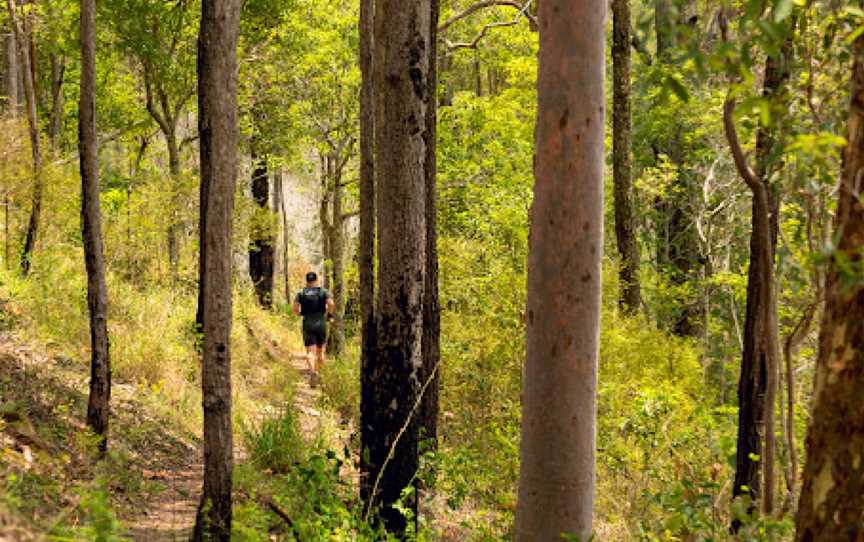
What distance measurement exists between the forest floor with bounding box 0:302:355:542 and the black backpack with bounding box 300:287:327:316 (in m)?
3.02

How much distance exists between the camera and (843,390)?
3.24 m

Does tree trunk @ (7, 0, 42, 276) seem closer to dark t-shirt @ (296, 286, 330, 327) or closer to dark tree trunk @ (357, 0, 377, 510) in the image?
dark t-shirt @ (296, 286, 330, 327)

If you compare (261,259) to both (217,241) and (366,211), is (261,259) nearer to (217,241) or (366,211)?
(366,211)

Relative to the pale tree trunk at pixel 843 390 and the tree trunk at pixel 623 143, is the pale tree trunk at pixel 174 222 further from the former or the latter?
the pale tree trunk at pixel 843 390

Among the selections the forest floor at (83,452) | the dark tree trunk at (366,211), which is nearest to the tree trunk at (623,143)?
the forest floor at (83,452)

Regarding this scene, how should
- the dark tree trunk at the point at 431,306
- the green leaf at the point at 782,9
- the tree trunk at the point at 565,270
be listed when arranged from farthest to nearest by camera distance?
the dark tree trunk at the point at 431,306 < the tree trunk at the point at 565,270 < the green leaf at the point at 782,9

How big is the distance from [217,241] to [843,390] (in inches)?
167

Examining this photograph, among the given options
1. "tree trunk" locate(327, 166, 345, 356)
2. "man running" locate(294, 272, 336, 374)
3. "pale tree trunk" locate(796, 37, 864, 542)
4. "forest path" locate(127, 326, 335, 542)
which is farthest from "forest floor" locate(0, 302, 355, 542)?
"tree trunk" locate(327, 166, 345, 356)

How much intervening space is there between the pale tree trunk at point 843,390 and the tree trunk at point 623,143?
11970mm

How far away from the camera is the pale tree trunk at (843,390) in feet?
10.5

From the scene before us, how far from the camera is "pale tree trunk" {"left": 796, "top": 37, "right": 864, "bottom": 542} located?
3195 millimetres

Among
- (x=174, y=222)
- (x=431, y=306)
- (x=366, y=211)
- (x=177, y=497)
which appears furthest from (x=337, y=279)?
(x=177, y=497)

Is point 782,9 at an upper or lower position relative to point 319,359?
upper

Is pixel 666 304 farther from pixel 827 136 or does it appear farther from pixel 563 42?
pixel 827 136
